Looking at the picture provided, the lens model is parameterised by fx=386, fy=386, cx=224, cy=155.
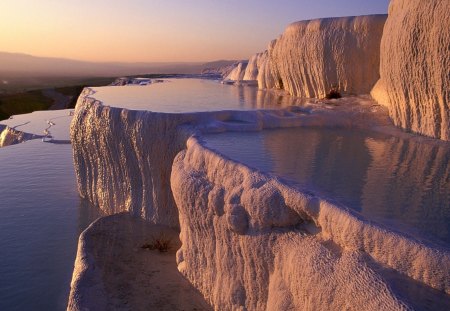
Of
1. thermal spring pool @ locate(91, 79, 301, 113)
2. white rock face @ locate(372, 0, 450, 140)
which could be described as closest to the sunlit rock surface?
thermal spring pool @ locate(91, 79, 301, 113)

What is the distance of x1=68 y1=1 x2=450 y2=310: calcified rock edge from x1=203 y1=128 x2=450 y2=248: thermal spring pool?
8.2 inches

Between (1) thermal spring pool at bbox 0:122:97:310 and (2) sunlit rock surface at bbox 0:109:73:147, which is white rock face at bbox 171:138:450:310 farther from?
(2) sunlit rock surface at bbox 0:109:73:147

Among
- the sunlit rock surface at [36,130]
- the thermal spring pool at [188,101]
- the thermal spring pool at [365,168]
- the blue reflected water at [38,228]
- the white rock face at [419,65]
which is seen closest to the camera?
the thermal spring pool at [365,168]

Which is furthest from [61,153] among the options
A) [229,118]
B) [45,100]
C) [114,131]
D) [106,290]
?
[45,100]

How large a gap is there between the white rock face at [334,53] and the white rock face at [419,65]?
1.77 metres

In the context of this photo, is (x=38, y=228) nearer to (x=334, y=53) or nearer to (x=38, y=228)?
(x=38, y=228)

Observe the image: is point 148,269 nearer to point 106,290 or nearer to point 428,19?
point 106,290

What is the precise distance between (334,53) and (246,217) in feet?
20.5

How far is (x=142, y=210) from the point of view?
267 inches

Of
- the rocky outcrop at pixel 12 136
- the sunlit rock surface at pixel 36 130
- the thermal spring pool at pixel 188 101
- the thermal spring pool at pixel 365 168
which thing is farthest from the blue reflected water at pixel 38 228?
the thermal spring pool at pixel 365 168

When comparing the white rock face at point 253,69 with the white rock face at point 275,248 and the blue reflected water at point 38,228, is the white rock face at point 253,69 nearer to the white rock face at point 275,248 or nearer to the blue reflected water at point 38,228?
the blue reflected water at point 38,228

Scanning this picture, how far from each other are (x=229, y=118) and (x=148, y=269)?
9.28 feet

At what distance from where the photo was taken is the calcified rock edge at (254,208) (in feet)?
8.15

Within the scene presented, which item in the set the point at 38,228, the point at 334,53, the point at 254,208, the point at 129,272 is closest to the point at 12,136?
the point at 38,228
